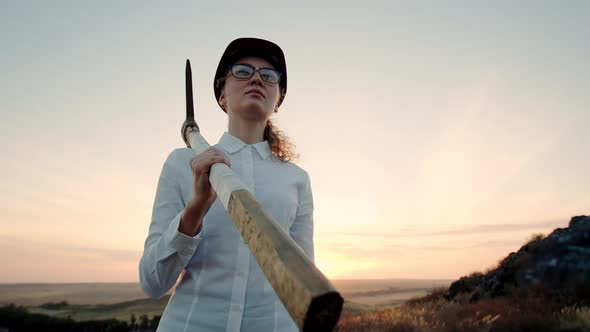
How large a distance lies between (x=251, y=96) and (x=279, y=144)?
1.42 feet

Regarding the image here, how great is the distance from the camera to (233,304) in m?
2.19

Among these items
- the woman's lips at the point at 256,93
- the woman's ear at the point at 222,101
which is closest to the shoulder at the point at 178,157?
the woman's lips at the point at 256,93

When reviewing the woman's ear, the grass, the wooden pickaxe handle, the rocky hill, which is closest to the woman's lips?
the woman's ear

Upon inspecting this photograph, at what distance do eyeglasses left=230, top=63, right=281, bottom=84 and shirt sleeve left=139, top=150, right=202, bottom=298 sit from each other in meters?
0.70

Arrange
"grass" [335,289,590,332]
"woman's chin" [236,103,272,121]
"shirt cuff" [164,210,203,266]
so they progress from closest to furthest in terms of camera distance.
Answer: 1. "shirt cuff" [164,210,203,266]
2. "woman's chin" [236,103,272,121]
3. "grass" [335,289,590,332]

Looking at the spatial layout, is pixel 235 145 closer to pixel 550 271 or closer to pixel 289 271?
pixel 289 271

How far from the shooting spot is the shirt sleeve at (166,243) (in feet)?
6.80

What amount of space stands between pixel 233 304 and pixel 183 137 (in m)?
1.28

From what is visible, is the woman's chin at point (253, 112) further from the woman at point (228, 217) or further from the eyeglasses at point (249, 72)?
the eyeglasses at point (249, 72)

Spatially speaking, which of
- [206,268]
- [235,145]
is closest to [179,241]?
[206,268]

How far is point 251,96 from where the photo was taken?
275cm

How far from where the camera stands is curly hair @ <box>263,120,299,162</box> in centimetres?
298

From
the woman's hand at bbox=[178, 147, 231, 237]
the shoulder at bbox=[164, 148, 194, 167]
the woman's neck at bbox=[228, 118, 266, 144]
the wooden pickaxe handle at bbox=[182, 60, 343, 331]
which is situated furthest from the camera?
the woman's neck at bbox=[228, 118, 266, 144]

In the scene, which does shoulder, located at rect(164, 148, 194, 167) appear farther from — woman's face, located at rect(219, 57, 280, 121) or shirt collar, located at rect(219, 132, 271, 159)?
woman's face, located at rect(219, 57, 280, 121)
